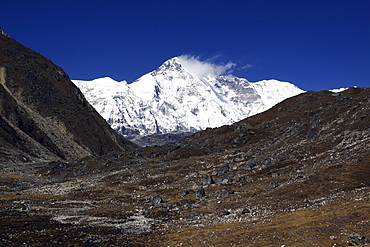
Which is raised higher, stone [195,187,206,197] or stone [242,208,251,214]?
stone [195,187,206,197]

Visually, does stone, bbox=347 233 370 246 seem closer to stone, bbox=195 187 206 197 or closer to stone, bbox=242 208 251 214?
stone, bbox=242 208 251 214

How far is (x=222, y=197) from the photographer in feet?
214

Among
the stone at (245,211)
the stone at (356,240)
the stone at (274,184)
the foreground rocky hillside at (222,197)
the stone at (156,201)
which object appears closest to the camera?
the stone at (356,240)

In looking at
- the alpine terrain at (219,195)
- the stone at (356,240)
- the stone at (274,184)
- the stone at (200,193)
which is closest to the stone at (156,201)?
the alpine terrain at (219,195)

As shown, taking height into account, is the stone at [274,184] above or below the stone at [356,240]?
above

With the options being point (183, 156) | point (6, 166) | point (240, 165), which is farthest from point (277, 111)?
point (6, 166)

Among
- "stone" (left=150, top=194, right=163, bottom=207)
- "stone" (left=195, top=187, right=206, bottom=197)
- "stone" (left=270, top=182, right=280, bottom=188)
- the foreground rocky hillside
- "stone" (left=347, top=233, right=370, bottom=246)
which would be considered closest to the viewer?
"stone" (left=347, top=233, right=370, bottom=246)

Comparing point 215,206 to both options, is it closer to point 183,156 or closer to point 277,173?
point 277,173

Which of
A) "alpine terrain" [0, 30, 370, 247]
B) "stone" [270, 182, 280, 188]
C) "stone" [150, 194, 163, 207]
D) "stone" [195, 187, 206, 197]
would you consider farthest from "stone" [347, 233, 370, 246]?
"stone" [150, 194, 163, 207]

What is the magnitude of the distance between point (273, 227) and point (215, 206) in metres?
21.2

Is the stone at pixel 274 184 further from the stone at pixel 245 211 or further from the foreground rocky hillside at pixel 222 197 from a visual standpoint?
the stone at pixel 245 211

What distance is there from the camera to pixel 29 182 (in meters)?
109

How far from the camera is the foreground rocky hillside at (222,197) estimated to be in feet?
126

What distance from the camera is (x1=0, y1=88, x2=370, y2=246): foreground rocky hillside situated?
1516 inches
